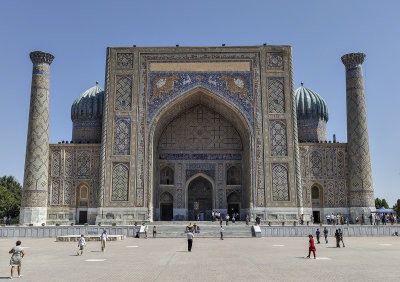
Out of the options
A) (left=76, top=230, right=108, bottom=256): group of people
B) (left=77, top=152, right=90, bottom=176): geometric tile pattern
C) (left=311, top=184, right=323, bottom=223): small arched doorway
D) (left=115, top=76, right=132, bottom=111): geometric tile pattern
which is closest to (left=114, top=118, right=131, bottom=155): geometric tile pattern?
(left=115, top=76, right=132, bottom=111): geometric tile pattern

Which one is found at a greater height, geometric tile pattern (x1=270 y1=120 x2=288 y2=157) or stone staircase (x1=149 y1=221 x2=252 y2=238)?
geometric tile pattern (x1=270 y1=120 x2=288 y2=157)

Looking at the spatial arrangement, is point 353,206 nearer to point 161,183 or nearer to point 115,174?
point 161,183

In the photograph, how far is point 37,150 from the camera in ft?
62.8

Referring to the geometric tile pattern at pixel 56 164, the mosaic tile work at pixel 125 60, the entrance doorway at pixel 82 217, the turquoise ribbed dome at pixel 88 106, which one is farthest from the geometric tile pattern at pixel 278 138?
the geometric tile pattern at pixel 56 164

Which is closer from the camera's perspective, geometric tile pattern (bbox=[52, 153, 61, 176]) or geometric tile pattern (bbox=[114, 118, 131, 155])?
geometric tile pattern (bbox=[114, 118, 131, 155])

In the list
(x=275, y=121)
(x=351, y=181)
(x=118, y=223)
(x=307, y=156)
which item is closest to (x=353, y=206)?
(x=351, y=181)

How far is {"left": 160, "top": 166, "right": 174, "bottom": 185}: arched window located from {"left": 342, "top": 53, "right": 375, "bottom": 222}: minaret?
810cm

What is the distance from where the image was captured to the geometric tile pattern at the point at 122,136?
19750 millimetres

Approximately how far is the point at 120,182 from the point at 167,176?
2941 millimetres

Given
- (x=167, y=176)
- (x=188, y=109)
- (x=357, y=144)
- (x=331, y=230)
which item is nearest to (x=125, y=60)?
(x=188, y=109)

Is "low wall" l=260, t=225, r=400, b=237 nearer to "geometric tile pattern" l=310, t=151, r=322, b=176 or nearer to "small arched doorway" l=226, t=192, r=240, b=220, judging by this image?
"geometric tile pattern" l=310, t=151, r=322, b=176

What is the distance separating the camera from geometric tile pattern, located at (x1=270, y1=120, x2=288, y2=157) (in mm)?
19784

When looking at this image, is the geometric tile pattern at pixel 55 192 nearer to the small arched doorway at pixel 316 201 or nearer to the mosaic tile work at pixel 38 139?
the mosaic tile work at pixel 38 139

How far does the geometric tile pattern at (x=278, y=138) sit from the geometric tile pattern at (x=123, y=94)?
644 cm
